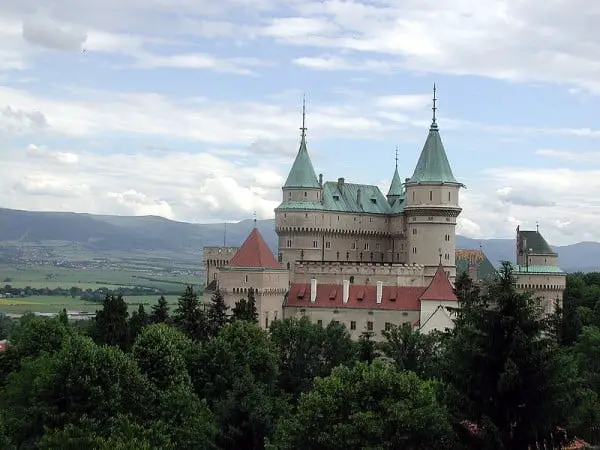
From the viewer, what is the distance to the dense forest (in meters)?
46.3

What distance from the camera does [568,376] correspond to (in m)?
46.7

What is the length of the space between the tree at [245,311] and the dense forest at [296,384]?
0.19 metres

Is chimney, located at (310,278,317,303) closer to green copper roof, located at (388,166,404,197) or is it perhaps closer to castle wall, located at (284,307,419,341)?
castle wall, located at (284,307,419,341)

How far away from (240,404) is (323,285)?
157ft

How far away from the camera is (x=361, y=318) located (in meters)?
102

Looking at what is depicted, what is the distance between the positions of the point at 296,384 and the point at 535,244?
45.8 m

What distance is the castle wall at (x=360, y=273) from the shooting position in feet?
354

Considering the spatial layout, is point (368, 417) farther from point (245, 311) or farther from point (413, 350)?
point (245, 311)

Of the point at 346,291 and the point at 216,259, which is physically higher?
the point at 216,259

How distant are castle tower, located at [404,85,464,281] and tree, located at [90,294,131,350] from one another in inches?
1433

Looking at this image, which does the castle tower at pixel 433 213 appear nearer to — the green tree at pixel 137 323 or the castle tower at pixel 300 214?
the castle tower at pixel 300 214

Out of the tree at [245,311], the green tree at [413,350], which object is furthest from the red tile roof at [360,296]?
the green tree at [413,350]

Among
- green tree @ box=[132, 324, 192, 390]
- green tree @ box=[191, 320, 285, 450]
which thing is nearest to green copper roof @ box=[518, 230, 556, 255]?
green tree @ box=[191, 320, 285, 450]

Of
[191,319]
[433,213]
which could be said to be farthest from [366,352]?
[433,213]
